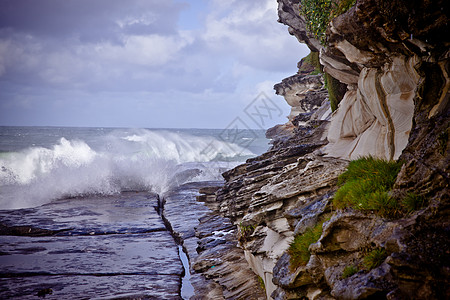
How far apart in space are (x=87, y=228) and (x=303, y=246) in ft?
26.4

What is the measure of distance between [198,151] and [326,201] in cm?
3372

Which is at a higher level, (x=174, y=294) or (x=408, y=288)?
(x=174, y=294)

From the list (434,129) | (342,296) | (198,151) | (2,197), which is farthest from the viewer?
(198,151)

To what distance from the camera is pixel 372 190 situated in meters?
4.12

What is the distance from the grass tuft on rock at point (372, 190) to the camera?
3.69 m

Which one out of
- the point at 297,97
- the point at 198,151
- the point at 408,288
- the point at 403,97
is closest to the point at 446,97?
the point at 403,97

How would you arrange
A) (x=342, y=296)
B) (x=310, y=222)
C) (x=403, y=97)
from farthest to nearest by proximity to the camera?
1. (x=403, y=97)
2. (x=310, y=222)
3. (x=342, y=296)

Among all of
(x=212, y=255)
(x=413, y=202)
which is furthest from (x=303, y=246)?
(x=212, y=255)

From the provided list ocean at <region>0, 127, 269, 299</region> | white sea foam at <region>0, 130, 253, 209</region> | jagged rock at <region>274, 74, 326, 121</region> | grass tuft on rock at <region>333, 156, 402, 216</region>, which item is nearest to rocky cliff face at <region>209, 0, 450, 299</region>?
grass tuft on rock at <region>333, 156, 402, 216</region>

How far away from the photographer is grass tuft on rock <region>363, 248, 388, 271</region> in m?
3.22

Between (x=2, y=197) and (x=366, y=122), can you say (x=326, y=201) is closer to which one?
(x=366, y=122)

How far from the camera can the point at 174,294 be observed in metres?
6.60

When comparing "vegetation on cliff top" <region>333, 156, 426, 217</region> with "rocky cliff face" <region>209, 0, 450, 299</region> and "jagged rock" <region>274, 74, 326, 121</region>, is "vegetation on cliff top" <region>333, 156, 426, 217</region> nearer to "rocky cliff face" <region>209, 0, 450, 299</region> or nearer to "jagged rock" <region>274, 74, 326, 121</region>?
"rocky cliff face" <region>209, 0, 450, 299</region>

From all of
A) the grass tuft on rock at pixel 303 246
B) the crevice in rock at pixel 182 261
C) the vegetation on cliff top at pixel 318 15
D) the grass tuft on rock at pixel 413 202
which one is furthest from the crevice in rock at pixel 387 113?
the crevice in rock at pixel 182 261
